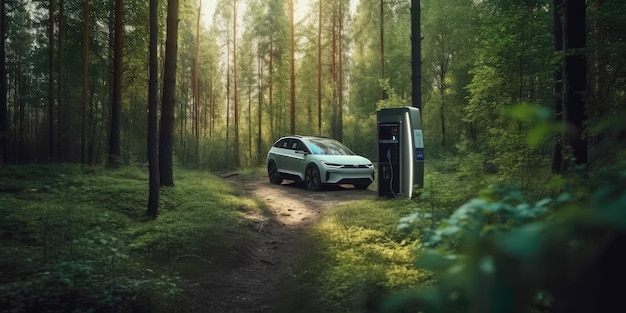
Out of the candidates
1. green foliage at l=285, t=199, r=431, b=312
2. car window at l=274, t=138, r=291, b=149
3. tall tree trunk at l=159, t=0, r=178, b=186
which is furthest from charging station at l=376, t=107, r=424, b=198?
tall tree trunk at l=159, t=0, r=178, b=186

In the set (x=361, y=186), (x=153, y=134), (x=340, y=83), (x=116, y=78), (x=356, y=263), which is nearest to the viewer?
(x=356, y=263)

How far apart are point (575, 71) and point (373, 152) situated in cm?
2439

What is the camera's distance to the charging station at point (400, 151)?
9.98m

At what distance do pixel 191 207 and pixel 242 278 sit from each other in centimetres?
397

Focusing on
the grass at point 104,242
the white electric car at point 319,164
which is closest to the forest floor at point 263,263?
the grass at point 104,242

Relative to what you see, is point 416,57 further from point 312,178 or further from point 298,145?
point 312,178

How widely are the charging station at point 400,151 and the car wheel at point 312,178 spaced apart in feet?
9.63

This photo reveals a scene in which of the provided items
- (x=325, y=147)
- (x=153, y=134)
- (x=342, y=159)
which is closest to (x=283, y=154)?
(x=325, y=147)

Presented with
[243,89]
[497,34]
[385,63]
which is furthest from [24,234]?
[243,89]

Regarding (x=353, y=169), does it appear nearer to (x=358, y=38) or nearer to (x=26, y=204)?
(x=26, y=204)

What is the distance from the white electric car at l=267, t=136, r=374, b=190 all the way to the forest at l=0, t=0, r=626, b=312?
2358 millimetres

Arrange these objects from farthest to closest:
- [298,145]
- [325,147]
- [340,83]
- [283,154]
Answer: [340,83] → [283,154] → [298,145] → [325,147]

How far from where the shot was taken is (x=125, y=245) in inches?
239

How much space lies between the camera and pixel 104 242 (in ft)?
14.0
